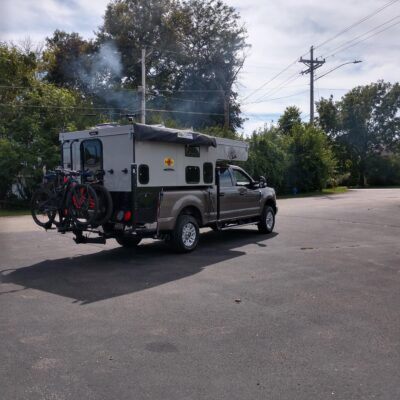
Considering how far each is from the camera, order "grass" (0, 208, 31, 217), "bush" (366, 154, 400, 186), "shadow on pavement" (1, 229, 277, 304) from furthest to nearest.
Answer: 1. "bush" (366, 154, 400, 186)
2. "grass" (0, 208, 31, 217)
3. "shadow on pavement" (1, 229, 277, 304)

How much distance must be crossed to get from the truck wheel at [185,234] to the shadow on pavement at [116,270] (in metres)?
0.18

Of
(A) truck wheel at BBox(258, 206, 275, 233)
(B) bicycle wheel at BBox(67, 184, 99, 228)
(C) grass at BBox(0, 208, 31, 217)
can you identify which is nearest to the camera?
(B) bicycle wheel at BBox(67, 184, 99, 228)

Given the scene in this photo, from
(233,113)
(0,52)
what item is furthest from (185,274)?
(233,113)

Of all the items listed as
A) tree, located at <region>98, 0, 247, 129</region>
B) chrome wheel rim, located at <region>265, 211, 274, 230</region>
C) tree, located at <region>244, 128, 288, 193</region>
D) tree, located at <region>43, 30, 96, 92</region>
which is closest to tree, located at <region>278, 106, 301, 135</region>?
tree, located at <region>98, 0, 247, 129</region>

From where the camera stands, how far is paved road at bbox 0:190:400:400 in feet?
12.9

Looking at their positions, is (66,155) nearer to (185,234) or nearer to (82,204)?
(82,204)

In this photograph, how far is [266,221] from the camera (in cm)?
1293

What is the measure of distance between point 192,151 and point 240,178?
2225 mm

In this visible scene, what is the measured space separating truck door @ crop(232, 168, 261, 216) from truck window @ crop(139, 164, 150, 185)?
3196mm

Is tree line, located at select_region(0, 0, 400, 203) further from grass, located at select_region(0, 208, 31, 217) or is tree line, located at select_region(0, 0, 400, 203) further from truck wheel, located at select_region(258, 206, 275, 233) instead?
truck wheel, located at select_region(258, 206, 275, 233)

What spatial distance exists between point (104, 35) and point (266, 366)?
141 ft

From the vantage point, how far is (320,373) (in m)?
4.13

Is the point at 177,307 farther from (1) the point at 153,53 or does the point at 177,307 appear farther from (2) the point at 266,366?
(1) the point at 153,53

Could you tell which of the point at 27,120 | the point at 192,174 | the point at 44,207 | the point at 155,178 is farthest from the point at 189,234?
the point at 27,120
